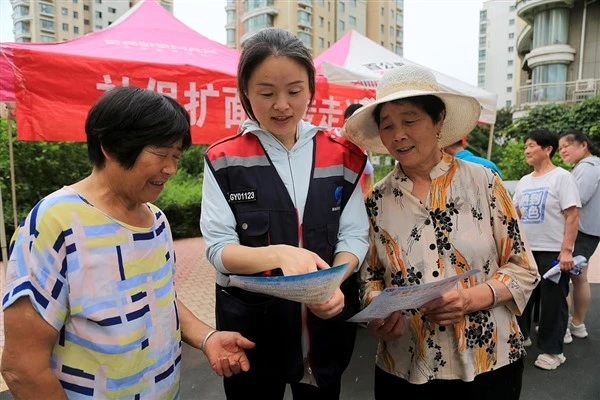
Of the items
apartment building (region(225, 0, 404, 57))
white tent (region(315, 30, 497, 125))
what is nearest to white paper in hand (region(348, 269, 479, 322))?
white tent (region(315, 30, 497, 125))

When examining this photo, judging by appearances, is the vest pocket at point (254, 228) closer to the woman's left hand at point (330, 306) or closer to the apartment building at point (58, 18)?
the woman's left hand at point (330, 306)

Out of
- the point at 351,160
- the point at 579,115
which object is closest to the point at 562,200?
the point at 351,160

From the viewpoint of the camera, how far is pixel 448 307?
1.24m

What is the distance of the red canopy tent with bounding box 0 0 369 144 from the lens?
285 cm

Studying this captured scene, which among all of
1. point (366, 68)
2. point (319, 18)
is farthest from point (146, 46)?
point (319, 18)

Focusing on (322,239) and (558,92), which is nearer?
(322,239)

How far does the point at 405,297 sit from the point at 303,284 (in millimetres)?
347

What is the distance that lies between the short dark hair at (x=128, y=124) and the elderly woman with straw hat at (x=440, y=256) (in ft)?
2.22

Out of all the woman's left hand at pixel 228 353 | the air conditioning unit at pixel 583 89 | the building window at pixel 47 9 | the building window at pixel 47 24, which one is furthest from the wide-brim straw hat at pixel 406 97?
the building window at pixel 47 9

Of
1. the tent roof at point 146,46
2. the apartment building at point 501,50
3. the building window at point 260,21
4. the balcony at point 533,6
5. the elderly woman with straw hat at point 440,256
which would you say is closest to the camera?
the elderly woman with straw hat at point 440,256

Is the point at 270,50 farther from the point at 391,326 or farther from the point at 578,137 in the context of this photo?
the point at 578,137

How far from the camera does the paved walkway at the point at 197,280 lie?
191 inches

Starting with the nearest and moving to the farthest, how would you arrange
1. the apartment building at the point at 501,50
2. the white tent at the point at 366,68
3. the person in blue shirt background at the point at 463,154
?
the person in blue shirt background at the point at 463,154
the white tent at the point at 366,68
the apartment building at the point at 501,50

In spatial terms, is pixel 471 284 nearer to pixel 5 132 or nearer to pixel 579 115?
pixel 5 132
